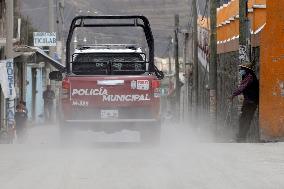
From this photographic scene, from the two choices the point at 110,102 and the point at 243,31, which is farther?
the point at 243,31

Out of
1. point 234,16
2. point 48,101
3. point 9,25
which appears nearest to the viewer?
point 9,25

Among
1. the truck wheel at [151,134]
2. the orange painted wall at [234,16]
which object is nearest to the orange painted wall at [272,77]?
the truck wheel at [151,134]

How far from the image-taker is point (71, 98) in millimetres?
17969

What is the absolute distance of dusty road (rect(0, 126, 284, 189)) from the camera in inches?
450

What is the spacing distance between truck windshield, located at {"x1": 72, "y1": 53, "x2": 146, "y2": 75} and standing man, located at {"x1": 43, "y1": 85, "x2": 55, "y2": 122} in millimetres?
25885

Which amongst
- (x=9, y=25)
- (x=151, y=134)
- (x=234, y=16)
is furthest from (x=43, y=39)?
(x=151, y=134)

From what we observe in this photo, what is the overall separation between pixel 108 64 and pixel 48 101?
2841 cm

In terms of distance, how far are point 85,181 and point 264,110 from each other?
860 cm

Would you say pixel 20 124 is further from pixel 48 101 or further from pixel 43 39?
pixel 48 101

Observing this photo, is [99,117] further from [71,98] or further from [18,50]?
[18,50]

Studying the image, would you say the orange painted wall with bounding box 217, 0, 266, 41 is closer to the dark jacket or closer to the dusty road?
the dark jacket

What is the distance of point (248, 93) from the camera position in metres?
19.7

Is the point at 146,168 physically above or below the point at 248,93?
below

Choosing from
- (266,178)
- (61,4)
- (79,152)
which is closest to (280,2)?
(79,152)
